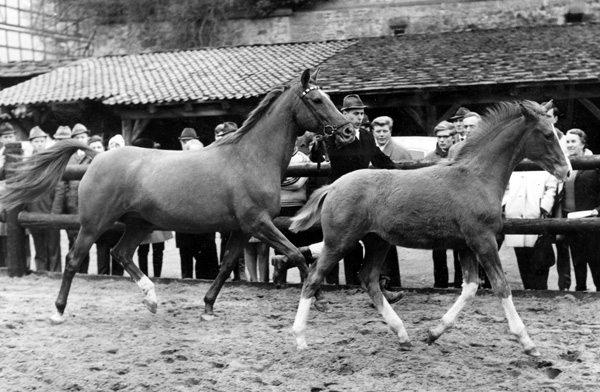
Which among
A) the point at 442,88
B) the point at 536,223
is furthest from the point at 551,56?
the point at 536,223

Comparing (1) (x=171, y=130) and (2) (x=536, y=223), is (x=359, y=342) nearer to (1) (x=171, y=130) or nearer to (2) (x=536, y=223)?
(2) (x=536, y=223)

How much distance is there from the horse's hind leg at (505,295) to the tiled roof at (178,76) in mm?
12319

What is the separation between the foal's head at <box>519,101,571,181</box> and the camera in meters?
5.39

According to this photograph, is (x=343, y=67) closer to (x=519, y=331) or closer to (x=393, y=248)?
(x=393, y=248)

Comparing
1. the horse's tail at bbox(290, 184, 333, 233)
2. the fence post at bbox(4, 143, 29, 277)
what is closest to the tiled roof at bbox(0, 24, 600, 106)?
the fence post at bbox(4, 143, 29, 277)

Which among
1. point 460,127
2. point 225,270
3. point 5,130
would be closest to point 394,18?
point 5,130

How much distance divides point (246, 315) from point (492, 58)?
12.3m

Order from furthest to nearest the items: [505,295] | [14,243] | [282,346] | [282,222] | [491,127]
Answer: [14,243]
[282,222]
[491,127]
[282,346]
[505,295]

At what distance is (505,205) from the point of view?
25.8 feet

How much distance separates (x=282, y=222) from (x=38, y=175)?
7.45ft

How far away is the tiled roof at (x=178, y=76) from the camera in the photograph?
1802cm

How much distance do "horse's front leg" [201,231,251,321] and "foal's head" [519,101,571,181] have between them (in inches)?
94.2

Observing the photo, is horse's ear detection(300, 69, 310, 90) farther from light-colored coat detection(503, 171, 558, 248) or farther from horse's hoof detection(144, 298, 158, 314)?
light-colored coat detection(503, 171, 558, 248)

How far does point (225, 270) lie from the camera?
254 inches
